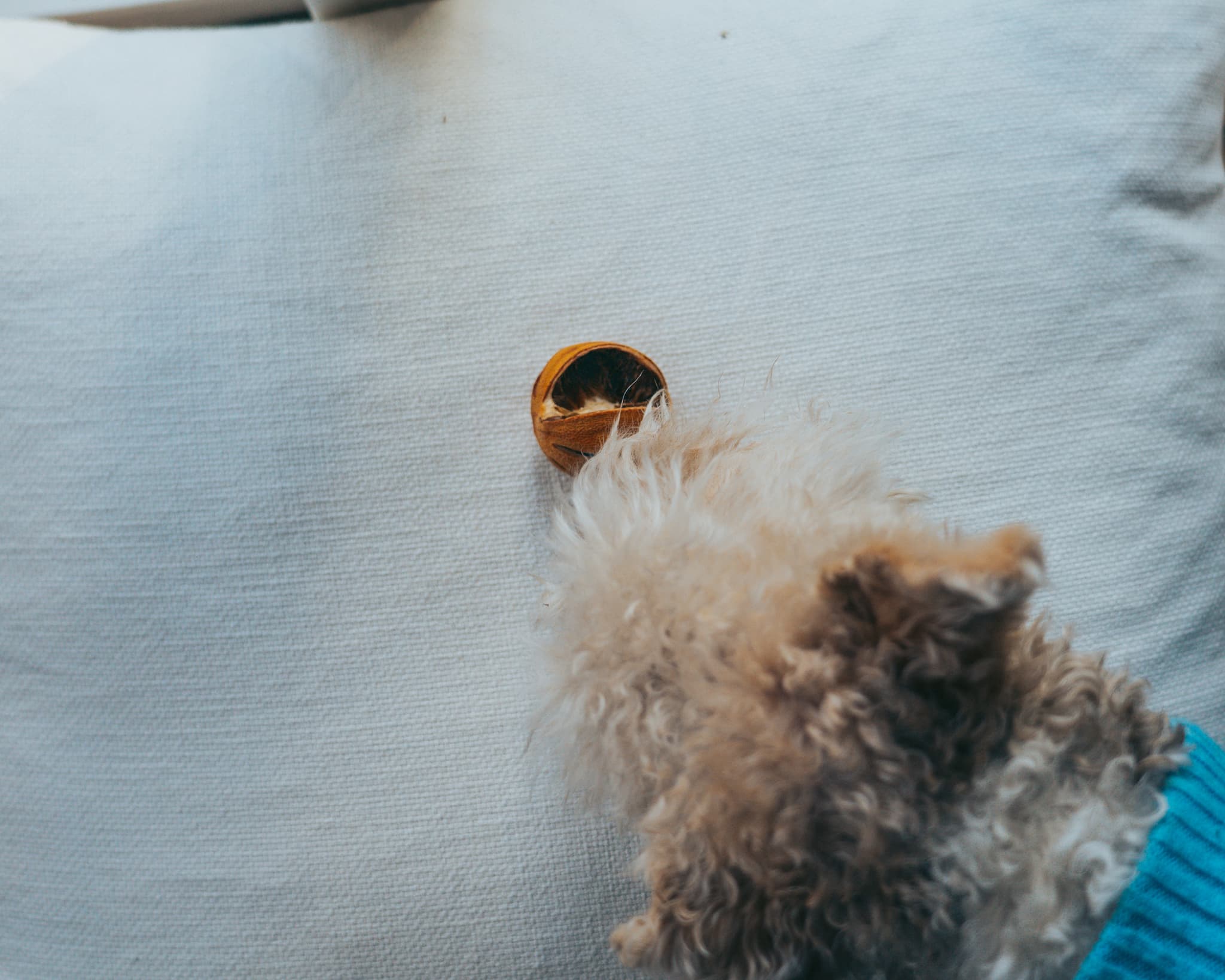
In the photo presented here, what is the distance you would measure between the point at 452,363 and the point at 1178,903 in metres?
0.63

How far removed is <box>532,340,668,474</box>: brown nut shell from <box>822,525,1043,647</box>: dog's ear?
11.8 inches

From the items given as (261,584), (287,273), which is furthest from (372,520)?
(287,273)

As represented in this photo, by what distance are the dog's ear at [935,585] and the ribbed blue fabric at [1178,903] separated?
0.18m

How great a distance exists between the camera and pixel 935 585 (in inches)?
16.0

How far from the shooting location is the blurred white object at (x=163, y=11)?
97cm

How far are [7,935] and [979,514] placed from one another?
87cm

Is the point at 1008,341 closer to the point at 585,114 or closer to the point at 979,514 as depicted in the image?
the point at 979,514

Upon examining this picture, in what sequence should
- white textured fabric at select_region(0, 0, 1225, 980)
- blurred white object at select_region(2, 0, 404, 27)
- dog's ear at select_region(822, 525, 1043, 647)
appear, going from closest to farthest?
dog's ear at select_region(822, 525, 1043, 647) < white textured fabric at select_region(0, 0, 1225, 980) < blurred white object at select_region(2, 0, 404, 27)

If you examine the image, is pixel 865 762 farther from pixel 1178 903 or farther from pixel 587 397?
pixel 587 397

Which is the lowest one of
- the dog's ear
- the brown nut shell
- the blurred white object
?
the brown nut shell

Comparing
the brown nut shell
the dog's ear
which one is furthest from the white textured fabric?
the dog's ear

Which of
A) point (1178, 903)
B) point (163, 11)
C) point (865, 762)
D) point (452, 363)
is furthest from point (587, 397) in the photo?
point (163, 11)

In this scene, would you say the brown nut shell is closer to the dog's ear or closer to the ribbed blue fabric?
the dog's ear

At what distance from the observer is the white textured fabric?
69 cm
